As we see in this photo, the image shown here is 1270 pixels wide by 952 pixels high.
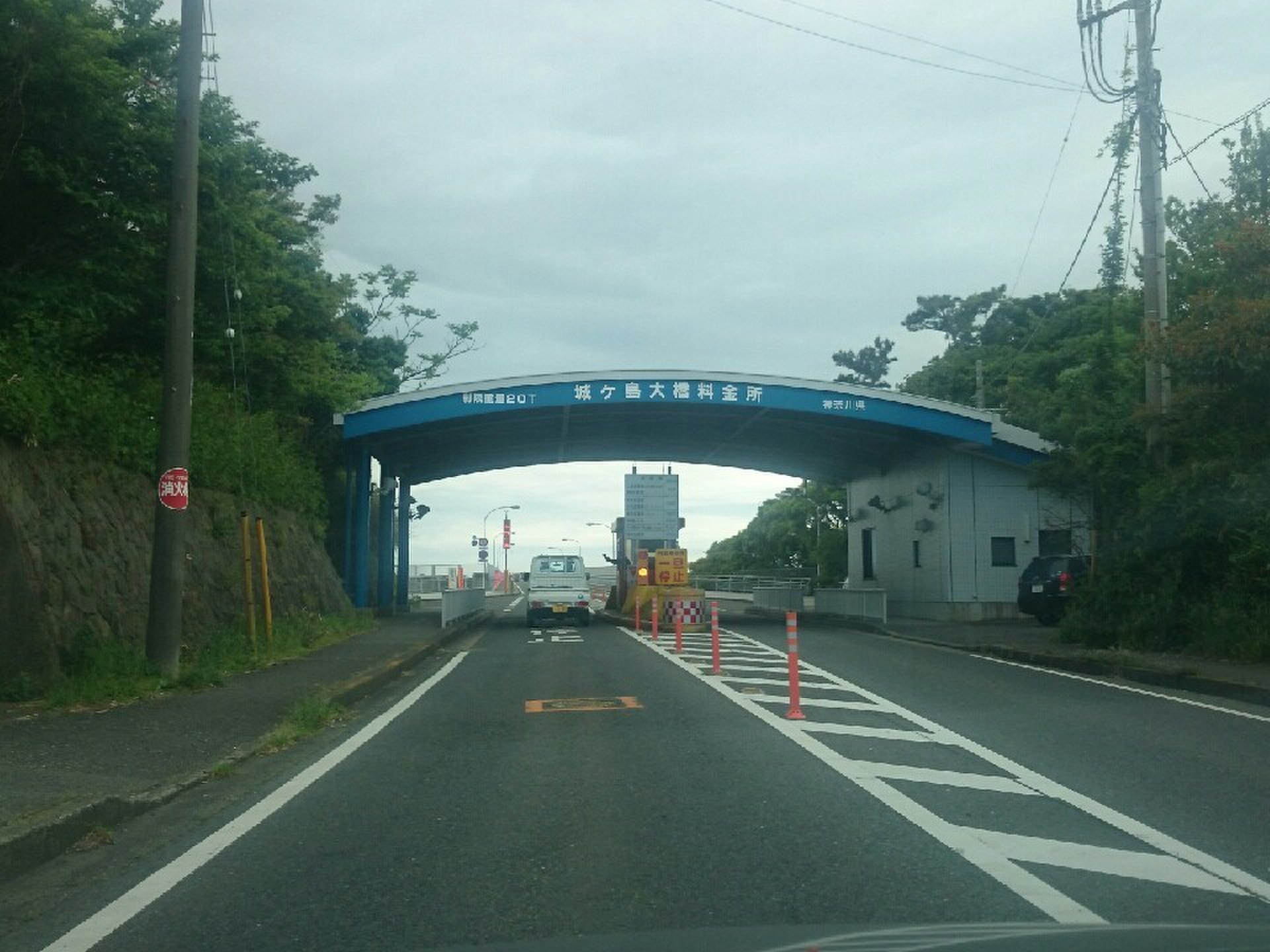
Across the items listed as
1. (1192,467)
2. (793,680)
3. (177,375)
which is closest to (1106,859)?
(793,680)

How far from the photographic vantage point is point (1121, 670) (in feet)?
57.0

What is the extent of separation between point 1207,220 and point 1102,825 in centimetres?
2017

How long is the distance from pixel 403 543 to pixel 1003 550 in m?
20.9

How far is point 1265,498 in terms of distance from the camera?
17.7 meters

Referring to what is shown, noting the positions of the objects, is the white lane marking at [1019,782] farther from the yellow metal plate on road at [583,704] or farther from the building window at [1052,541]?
the building window at [1052,541]

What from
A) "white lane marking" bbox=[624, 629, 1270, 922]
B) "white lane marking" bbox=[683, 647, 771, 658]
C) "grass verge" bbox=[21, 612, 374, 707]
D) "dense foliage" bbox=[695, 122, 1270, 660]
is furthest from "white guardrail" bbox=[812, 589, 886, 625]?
"white lane marking" bbox=[624, 629, 1270, 922]

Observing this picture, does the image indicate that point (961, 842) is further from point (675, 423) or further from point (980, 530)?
point (675, 423)

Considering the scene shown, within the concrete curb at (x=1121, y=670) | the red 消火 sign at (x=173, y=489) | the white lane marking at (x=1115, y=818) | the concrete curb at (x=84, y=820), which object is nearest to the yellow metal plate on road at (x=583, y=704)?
the concrete curb at (x=84, y=820)

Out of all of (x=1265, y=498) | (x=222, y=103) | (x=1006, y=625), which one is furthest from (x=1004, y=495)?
(x=222, y=103)

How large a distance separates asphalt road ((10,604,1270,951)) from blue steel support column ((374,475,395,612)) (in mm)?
27730

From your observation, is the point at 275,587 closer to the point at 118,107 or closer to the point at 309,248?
the point at 118,107

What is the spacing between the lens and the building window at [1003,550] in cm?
3512

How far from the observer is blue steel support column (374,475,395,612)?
41.2m

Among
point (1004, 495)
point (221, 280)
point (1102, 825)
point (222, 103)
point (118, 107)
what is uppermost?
point (222, 103)
